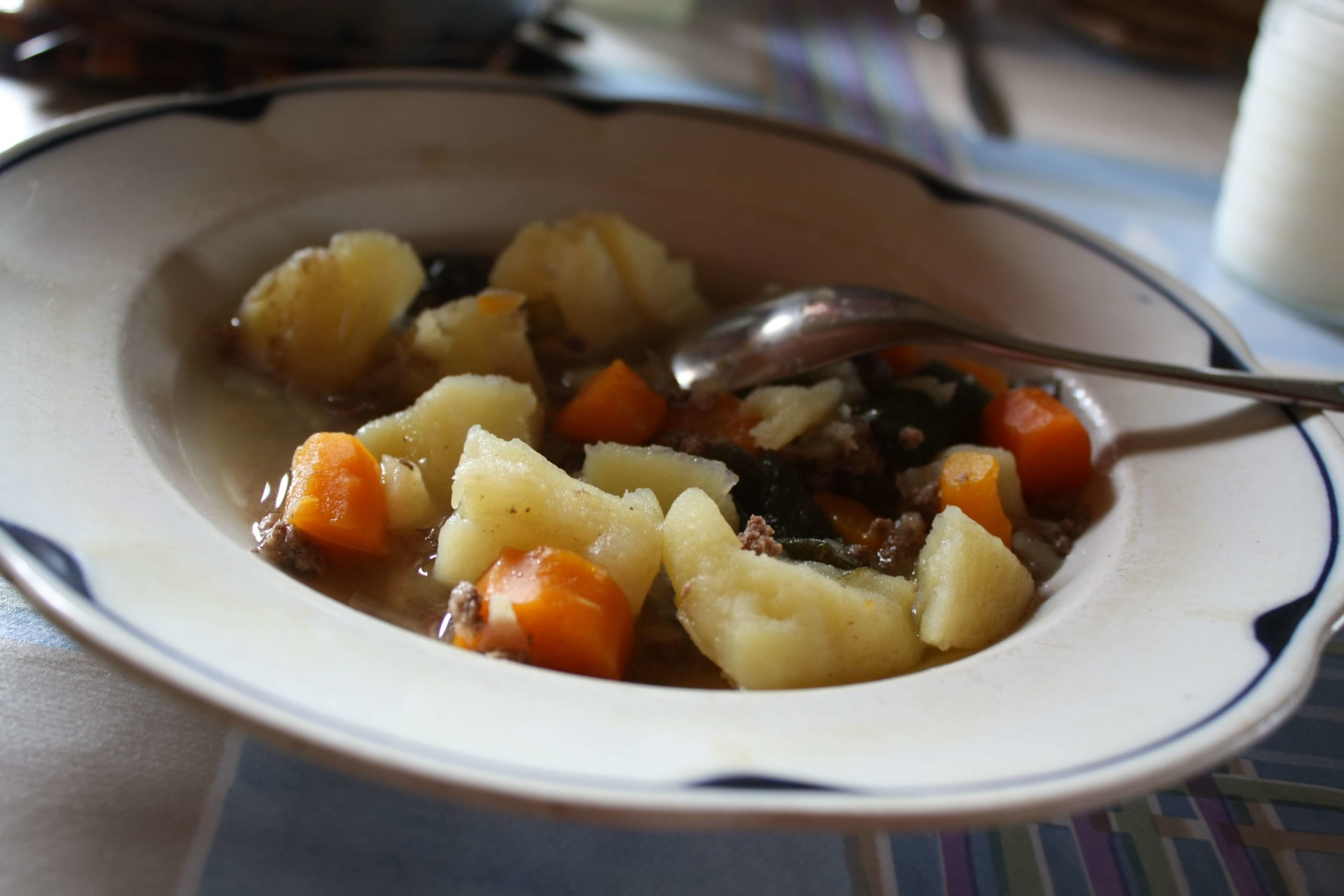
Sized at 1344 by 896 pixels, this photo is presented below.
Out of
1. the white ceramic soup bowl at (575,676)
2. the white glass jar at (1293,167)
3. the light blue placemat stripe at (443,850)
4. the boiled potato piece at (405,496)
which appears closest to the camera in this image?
the white ceramic soup bowl at (575,676)

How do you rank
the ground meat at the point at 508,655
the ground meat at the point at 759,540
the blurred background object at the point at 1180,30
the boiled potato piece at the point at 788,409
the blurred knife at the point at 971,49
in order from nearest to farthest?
the ground meat at the point at 508,655 < the ground meat at the point at 759,540 < the boiled potato piece at the point at 788,409 < the blurred knife at the point at 971,49 < the blurred background object at the point at 1180,30

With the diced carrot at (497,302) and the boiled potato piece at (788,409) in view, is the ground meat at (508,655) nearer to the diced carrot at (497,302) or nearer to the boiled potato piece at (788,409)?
the boiled potato piece at (788,409)

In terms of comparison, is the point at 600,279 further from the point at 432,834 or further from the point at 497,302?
the point at 432,834

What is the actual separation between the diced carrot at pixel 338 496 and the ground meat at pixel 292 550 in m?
0.01

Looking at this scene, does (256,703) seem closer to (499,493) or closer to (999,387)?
(499,493)

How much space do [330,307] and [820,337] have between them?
898 millimetres

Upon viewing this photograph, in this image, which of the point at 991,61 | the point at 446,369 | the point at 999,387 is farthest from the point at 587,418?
the point at 991,61

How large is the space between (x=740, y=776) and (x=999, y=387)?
4.20 feet

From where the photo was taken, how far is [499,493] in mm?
1356

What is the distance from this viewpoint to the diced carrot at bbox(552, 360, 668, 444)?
69.9 inches

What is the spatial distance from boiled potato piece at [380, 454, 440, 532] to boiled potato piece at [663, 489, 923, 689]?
0.43 metres

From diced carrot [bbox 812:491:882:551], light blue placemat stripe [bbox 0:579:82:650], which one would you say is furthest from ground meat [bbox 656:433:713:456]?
light blue placemat stripe [bbox 0:579:82:650]

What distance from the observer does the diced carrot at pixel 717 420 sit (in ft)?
5.84

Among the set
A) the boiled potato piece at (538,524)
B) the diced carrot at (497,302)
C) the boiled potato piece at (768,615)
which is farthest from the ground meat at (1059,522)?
the diced carrot at (497,302)
